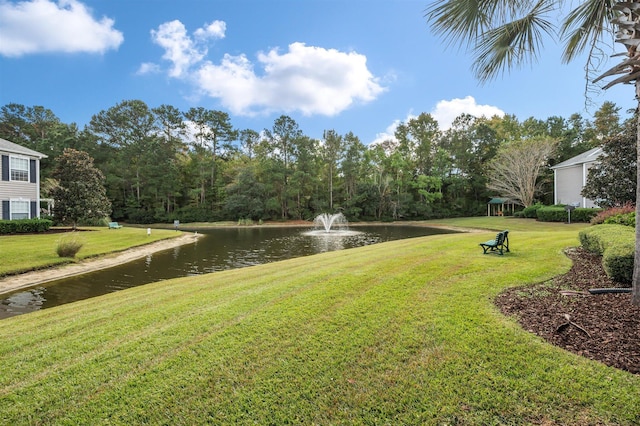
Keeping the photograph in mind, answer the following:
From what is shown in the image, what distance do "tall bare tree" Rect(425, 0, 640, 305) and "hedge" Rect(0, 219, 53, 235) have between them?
2110 cm

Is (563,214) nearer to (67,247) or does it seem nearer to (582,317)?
(582,317)

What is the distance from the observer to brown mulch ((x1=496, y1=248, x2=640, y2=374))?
2580 millimetres

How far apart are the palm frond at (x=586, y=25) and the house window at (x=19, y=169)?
24903 millimetres

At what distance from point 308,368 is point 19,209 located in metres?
22.9

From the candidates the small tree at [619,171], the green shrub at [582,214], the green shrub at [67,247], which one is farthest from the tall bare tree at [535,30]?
the green shrub at [582,214]

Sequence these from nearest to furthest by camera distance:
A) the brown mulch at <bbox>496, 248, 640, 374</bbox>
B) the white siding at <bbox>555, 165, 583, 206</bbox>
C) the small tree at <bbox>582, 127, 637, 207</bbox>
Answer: the brown mulch at <bbox>496, 248, 640, 374</bbox> → the small tree at <bbox>582, 127, 637, 207</bbox> → the white siding at <bbox>555, 165, 583, 206</bbox>

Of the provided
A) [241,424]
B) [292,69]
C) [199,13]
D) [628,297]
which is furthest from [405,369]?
[292,69]

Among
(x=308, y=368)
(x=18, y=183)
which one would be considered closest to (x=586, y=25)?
(x=308, y=368)

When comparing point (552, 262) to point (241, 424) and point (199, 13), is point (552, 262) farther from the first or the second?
point (199, 13)

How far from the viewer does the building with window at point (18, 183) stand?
53.6ft

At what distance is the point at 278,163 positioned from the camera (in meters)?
38.0

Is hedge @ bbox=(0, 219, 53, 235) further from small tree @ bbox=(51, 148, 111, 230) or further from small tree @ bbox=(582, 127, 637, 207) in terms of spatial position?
small tree @ bbox=(582, 127, 637, 207)

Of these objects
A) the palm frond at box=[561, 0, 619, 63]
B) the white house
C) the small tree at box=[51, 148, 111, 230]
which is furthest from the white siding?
the small tree at box=[51, 148, 111, 230]

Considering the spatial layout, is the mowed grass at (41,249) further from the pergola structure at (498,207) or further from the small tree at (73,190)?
the pergola structure at (498,207)
